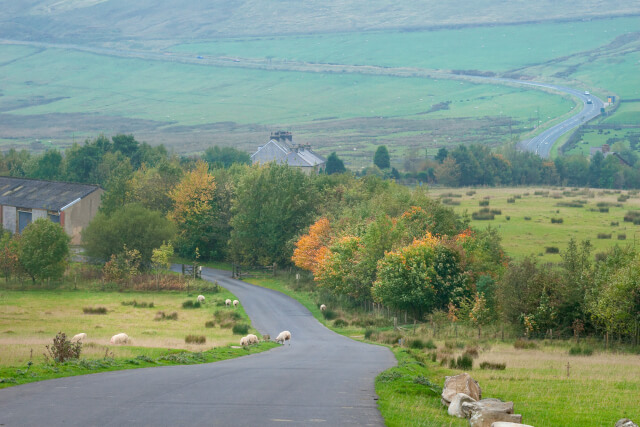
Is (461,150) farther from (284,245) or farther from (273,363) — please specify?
(273,363)

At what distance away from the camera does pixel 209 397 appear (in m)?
20.1

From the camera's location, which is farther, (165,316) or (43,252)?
(43,252)

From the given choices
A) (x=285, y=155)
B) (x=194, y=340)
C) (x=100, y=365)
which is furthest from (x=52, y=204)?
(x=100, y=365)

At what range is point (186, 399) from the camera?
1961 cm

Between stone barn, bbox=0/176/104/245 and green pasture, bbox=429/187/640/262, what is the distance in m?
49.1

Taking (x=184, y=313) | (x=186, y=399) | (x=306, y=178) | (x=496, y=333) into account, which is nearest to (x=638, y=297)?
(x=496, y=333)

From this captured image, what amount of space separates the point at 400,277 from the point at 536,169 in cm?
13156

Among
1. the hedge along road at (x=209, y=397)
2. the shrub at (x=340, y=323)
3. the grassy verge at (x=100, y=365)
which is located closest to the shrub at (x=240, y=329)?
the shrub at (x=340, y=323)

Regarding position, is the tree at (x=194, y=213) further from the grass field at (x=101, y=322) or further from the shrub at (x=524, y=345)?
the shrub at (x=524, y=345)

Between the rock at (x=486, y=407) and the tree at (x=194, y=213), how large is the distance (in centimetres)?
8096

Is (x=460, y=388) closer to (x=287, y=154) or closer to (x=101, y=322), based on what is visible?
(x=101, y=322)

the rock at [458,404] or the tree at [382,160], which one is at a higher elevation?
the tree at [382,160]

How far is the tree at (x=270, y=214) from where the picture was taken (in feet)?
297

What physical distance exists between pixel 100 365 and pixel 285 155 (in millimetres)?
133625
